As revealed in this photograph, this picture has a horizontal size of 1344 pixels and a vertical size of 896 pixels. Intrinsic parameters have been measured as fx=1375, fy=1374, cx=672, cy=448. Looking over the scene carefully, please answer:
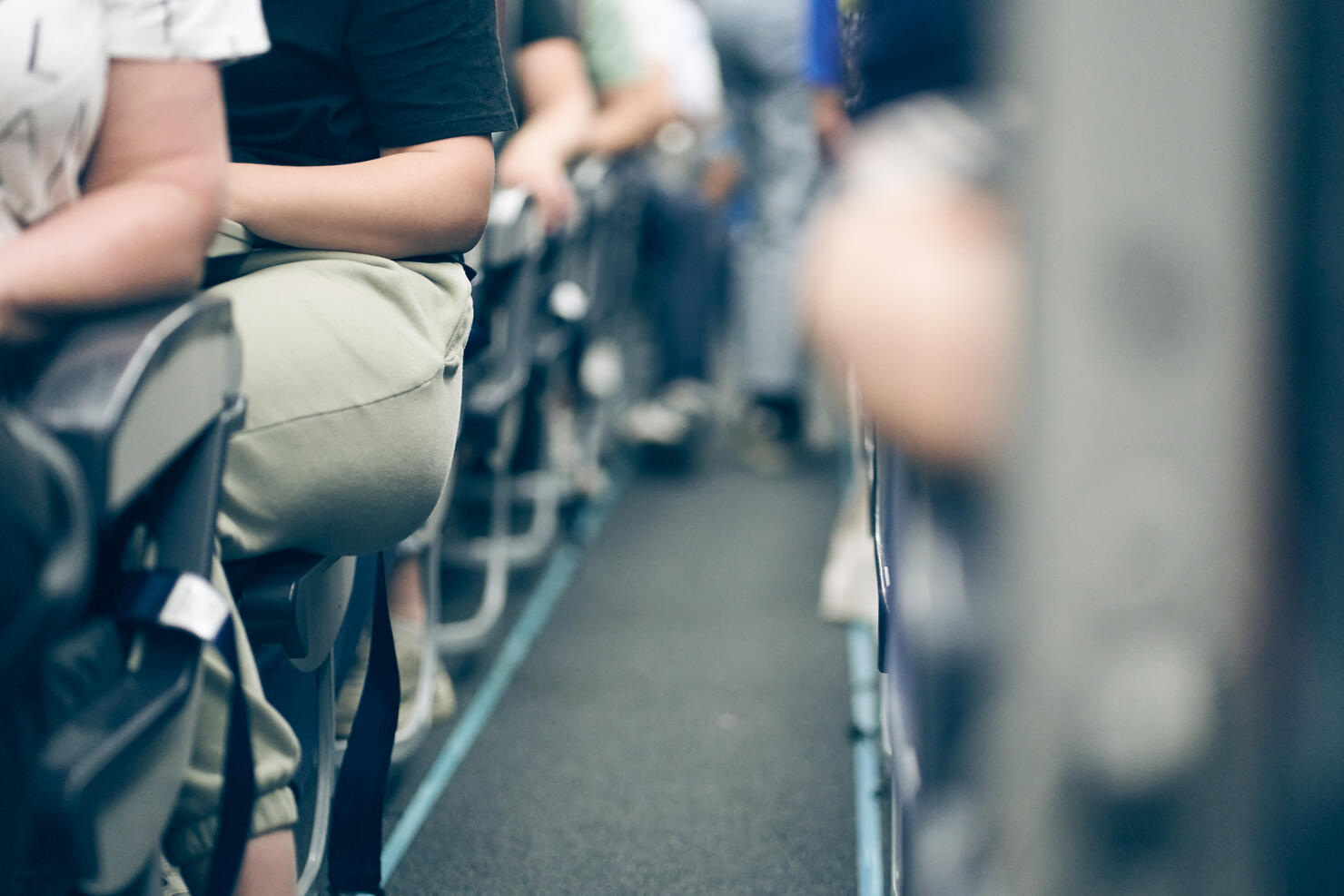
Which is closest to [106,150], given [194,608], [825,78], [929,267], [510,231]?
[194,608]

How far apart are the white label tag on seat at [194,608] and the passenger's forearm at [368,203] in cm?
45

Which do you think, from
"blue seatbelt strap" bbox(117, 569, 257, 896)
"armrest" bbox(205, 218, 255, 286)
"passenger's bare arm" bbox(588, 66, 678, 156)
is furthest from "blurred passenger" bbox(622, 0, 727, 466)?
"blue seatbelt strap" bbox(117, 569, 257, 896)

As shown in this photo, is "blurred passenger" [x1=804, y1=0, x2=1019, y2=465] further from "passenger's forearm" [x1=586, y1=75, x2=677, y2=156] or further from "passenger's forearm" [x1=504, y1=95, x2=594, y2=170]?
"passenger's forearm" [x1=586, y1=75, x2=677, y2=156]

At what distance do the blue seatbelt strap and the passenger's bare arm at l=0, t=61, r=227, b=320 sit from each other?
7.6 inches

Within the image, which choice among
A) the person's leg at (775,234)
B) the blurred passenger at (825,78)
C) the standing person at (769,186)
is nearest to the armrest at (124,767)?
the blurred passenger at (825,78)

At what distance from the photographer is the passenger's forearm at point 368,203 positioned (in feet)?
4.14

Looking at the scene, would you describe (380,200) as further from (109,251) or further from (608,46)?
(608,46)

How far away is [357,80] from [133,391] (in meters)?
0.64

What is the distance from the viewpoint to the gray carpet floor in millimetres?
1869

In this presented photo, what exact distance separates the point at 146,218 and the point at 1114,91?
26.2 inches

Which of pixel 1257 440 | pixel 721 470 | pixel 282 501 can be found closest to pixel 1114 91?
pixel 1257 440

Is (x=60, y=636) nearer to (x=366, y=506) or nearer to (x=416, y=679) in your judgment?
(x=366, y=506)

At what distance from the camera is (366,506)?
3.89ft

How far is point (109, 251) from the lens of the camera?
91cm
